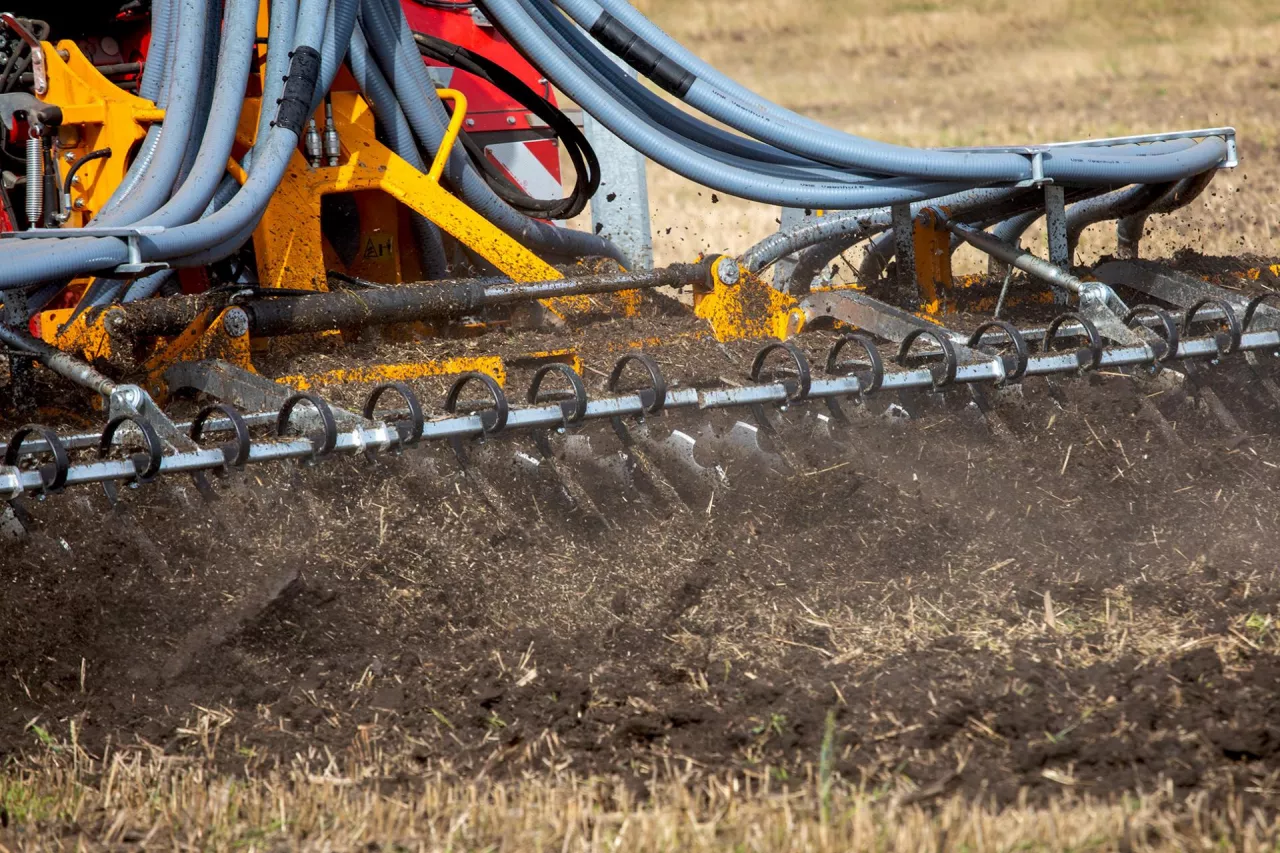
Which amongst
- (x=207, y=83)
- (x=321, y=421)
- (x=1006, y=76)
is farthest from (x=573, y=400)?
(x=1006, y=76)

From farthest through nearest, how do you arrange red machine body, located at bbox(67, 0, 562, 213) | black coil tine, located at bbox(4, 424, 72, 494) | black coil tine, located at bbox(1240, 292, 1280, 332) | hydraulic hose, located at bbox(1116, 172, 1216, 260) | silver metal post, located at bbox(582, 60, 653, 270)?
red machine body, located at bbox(67, 0, 562, 213) → silver metal post, located at bbox(582, 60, 653, 270) → hydraulic hose, located at bbox(1116, 172, 1216, 260) → black coil tine, located at bbox(1240, 292, 1280, 332) → black coil tine, located at bbox(4, 424, 72, 494)

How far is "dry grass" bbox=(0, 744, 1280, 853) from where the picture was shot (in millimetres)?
2432

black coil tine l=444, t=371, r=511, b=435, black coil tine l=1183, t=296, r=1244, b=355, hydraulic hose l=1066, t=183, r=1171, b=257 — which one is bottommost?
black coil tine l=444, t=371, r=511, b=435

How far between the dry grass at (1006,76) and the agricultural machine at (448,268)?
344 centimetres

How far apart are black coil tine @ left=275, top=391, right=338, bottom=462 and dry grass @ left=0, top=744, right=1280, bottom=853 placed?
99 centimetres

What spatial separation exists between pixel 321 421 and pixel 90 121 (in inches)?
65.1

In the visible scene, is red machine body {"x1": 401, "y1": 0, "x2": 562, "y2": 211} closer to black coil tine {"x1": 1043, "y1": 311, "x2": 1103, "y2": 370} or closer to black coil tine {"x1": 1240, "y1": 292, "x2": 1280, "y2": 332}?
black coil tine {"x1": 1043, "y1": 311, "x2": 1103, "y2": 370}

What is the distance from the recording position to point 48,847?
260cm

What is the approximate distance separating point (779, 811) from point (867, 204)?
118 inches

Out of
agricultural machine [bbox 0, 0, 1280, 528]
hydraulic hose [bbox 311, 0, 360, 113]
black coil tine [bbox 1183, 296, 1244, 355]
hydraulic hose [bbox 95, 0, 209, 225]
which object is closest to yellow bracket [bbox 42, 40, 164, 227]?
agricultural machine [bbox 0, 0, 1280, 528]

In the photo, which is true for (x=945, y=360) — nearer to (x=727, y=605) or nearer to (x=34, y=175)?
(x=727, y=605)

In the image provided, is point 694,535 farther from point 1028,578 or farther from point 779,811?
point 779,811

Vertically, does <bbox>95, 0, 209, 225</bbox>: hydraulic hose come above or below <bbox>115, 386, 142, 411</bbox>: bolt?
above

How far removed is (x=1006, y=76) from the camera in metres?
21.1
